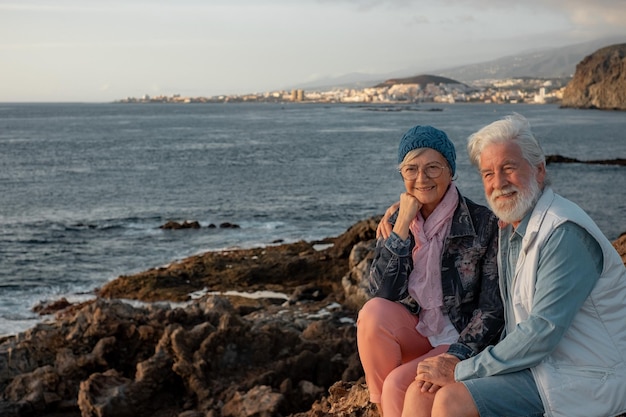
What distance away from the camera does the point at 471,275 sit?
385 centimetres

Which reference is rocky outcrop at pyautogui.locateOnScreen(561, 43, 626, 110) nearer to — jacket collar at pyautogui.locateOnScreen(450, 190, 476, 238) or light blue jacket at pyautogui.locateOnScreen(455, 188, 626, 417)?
jacket collar at pyautogui.locateOnScreen(450, 190, 476, 238)

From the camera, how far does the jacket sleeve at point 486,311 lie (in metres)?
3.70

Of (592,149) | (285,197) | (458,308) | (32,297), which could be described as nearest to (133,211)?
(285,197)

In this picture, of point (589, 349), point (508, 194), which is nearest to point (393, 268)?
point (508, 194)

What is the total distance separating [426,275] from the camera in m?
3.92

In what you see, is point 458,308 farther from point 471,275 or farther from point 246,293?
point 246,293

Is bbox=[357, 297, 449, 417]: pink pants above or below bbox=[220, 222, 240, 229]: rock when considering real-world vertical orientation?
above

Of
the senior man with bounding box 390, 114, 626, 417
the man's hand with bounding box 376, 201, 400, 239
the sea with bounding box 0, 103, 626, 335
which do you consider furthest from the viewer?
the sea with bounding box 0, 103, 626, 335

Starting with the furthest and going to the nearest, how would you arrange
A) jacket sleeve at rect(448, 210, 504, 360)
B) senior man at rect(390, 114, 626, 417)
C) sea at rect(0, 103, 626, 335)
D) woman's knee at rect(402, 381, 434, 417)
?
sea at rect(0, 103, 626, 335) < jacket sleeve at rect(448, 210, 504, 360) < woman's knee at rect(402, 381, 434, 417) < senior man at rect(390, 114, 626, 417)

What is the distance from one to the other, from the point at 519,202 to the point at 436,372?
893 millimetres

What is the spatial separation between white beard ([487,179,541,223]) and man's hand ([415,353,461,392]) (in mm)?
744

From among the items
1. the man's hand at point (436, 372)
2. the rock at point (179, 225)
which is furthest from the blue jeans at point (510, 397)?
the rock at point (179, 225)

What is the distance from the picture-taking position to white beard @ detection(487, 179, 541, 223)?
3449 millimetres

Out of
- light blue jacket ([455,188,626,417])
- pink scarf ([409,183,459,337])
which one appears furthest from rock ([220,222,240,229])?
light blue jacket ([455,188,626,417])
